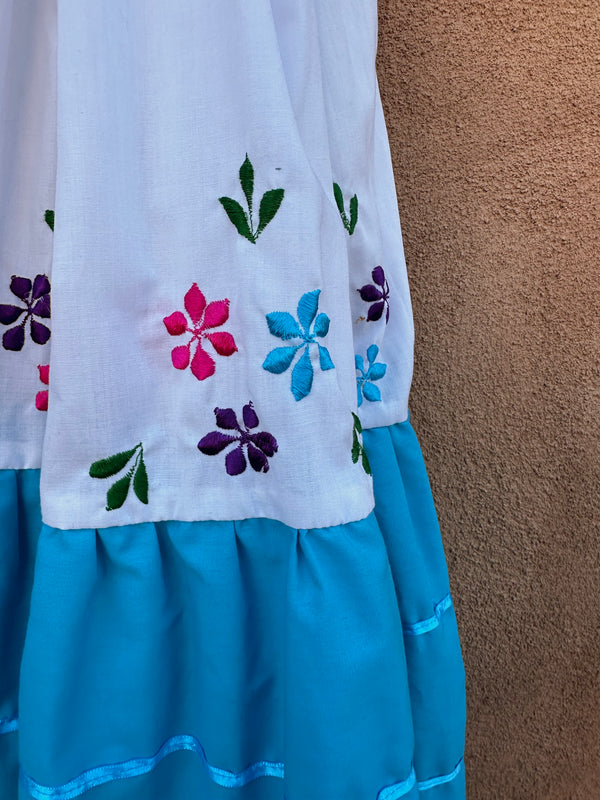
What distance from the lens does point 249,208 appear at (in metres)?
0.35

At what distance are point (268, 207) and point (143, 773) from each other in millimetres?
406

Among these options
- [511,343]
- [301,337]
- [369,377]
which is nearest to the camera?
[301,337]

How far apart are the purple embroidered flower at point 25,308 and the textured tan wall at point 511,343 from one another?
404mm

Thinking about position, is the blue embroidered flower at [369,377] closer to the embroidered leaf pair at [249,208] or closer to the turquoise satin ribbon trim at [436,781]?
the embroidered leaf pair at [249,208]

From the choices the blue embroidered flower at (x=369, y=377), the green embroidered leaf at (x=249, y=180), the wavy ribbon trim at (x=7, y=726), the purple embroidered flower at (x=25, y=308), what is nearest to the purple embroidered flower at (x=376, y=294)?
the blue embroidered flower at (x=369, y=377)

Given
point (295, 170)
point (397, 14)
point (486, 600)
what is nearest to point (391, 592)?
point (295, 170)

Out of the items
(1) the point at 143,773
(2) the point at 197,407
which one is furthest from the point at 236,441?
(1) the point at 143,773

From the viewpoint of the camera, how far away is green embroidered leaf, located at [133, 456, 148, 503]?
1.21ft

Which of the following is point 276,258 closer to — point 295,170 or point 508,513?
point 295,170

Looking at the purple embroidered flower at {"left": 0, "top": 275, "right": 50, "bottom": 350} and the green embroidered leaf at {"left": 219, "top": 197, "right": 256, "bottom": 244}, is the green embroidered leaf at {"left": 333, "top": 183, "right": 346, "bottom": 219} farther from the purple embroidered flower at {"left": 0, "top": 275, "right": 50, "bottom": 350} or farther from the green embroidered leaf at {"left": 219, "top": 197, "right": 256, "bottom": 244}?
the purple embroidered flower at {"left": 0, "top": 275, "right": 50, "bottom": 350}

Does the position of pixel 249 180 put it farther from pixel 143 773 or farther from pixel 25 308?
pixel 143 773

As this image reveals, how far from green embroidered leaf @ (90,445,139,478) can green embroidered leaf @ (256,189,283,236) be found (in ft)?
0.57

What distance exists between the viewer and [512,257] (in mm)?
620

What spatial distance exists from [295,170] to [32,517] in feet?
1.10
